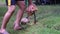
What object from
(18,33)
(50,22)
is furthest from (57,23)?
(18,33)

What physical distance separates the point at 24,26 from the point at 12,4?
36.5 inches

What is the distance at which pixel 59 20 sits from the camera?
614cm

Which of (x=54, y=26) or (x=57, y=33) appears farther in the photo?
(x=54, y=26)

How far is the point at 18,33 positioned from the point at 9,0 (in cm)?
73

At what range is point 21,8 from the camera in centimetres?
536

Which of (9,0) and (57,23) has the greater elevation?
(9,0)

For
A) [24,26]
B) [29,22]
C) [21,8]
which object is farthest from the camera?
[29,22]

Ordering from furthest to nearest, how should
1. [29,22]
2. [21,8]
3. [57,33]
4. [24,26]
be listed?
[29,22] < [24,26] < [21,8] < [57,33]

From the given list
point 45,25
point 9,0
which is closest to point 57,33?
point 45,25

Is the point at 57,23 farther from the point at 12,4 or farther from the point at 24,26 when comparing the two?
the point at 12,4

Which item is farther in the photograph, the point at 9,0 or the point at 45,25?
the point at 45,25

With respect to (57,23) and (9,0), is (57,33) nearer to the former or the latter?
(57,23)

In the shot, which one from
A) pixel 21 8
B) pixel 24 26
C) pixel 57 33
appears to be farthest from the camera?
pixel 24 26

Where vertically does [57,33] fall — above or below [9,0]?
below
